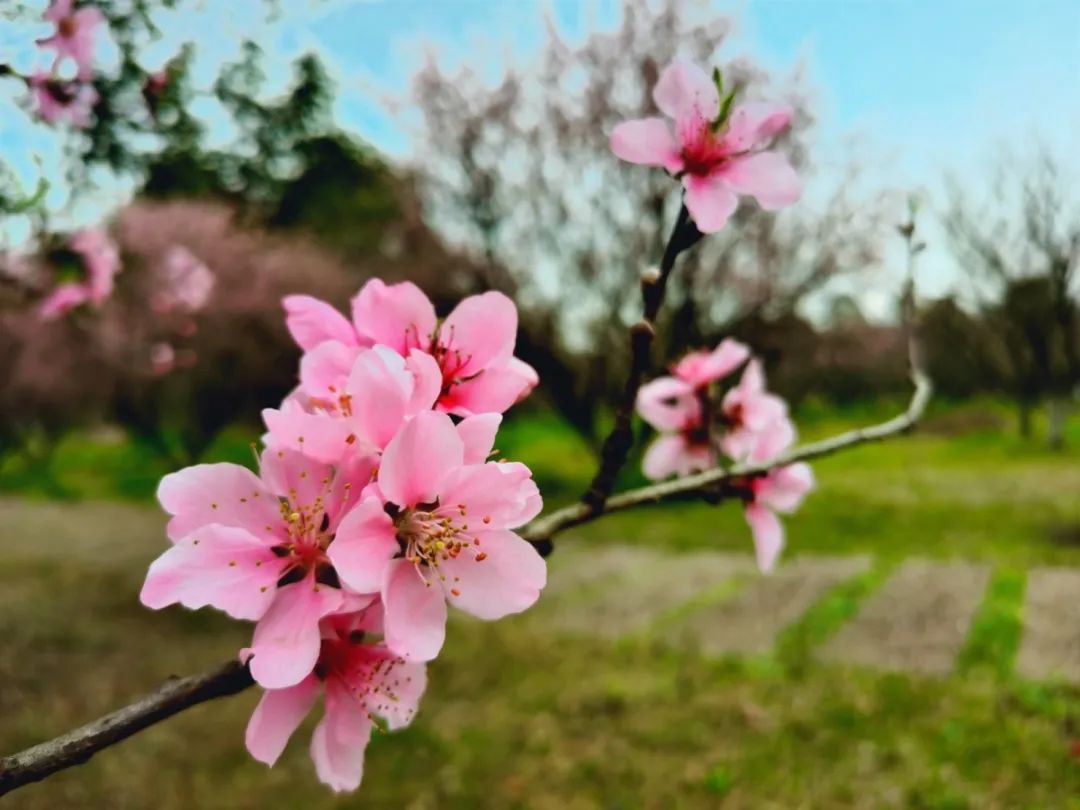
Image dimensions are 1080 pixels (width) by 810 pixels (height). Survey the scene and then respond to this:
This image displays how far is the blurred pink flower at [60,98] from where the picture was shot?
4.63 ft

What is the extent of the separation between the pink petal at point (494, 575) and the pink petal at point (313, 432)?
0.10 metres

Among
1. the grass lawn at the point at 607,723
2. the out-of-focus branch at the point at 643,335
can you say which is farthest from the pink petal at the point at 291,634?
the grass lawn at the point at 607,723

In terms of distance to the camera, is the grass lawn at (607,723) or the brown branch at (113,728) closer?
the brown branch at (113,728)

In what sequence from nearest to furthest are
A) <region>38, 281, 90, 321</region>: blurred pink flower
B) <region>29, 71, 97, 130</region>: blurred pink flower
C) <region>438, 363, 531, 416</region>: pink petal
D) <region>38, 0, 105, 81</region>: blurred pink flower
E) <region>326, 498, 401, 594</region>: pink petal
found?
<region>326, 498, 401, 594</region>: pink petal → <region>438, 363, 531, 416</region>: pink petal → <region>38, 0, 105, 81</region>: blurred pink flower → <region>29, 71, 97, 130</region>: blurred pink flower → <region>38, 281, 90, 321</region>: blurred pink flower

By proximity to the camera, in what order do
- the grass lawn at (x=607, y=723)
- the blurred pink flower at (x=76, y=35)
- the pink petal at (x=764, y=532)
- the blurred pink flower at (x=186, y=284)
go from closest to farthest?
the pink petal at (x=764, y=532) < the blurred pink flower at (x=76, y=35) < the grass lawn at (x=607, y=723) < the blurred pink flower at (x=186, y=284)

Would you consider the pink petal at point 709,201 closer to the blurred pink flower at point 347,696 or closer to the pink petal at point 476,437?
the pink petal at point 476,437

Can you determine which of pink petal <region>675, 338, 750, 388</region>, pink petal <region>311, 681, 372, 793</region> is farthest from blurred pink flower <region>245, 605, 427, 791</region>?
pink petal <region>675, 338, 750, 388</region>

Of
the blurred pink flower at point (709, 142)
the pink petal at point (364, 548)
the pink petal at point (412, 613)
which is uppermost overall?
the blurred pink flower at point (709, 142)

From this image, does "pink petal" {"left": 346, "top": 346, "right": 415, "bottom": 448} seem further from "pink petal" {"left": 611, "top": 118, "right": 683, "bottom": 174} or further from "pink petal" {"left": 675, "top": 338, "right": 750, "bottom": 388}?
"pink petal" {"left": 675, "top": 338, "right": 750, "bottom": 388}

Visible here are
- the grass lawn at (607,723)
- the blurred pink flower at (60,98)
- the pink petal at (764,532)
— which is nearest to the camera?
the pink petal at (764,532)

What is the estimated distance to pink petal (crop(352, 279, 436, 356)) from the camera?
67 centimetres

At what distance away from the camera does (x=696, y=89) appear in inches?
28.3

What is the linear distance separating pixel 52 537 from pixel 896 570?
876cm

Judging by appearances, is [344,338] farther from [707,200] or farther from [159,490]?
[707,200]
